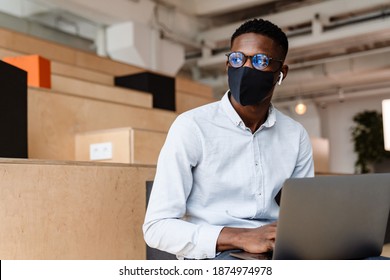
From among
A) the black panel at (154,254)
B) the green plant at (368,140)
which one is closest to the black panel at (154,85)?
the black panel at (154,254)

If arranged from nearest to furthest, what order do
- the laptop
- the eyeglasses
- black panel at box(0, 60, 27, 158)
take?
the laptop
the eyeglasses
black panel at box(0, 60, 27, 158)

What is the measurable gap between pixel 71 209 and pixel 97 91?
1903 millimetres

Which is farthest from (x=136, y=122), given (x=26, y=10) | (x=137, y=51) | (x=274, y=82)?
(x=26, y=10)

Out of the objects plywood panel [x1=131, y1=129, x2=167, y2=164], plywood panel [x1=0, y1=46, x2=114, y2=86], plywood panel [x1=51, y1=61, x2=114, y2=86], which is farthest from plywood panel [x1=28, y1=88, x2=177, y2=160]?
plywood panel [x1=51, y1=61, x2=114, y2=86]

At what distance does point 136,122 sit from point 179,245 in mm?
2394

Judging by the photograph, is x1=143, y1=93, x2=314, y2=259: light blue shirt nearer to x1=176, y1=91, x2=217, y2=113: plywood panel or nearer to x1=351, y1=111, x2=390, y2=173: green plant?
x1=176, y1=91, x2=217, y2=113: plywood panel

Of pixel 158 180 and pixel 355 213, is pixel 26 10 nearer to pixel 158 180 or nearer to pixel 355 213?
pixel 158 180

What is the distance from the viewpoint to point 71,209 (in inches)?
72.4

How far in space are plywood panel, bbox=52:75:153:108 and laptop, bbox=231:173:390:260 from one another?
7.64 feet

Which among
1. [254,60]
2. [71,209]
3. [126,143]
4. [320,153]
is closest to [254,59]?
[254,60]

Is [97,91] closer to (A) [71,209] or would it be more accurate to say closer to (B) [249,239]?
(A) [71,209]

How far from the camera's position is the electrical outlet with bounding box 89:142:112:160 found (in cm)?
269
